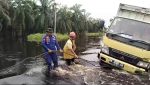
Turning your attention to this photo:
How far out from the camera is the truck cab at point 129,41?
468 inches

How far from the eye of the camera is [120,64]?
12.3 m

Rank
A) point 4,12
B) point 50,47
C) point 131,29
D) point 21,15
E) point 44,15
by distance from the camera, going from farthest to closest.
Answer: point 44,15 → point 21,15 → point 4,12 → point 131,29 → point 50,47

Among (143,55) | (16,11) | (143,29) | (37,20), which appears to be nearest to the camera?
(143,55)

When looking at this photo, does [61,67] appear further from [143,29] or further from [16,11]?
[16,11]

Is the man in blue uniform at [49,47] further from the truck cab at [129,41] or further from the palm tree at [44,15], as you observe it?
the palm tree at [44,15]

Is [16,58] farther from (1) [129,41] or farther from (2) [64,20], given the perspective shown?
(2) [64,20]

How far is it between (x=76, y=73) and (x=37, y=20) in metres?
50.3

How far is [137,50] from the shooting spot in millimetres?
11883

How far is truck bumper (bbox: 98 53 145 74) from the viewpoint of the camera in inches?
471

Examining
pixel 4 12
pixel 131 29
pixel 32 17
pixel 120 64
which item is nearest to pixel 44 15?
pixel 32 17

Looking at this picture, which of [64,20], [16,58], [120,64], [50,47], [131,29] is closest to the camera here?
[50,47]

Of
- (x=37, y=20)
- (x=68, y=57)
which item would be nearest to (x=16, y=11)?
(x=37, y=20)

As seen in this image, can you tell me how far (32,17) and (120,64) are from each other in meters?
47.1

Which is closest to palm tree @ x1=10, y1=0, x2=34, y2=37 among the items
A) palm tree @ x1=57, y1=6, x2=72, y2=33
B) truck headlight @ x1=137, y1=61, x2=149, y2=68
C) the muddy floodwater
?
palm tree @ x1=57, y1=6, x2=72, y2=33
